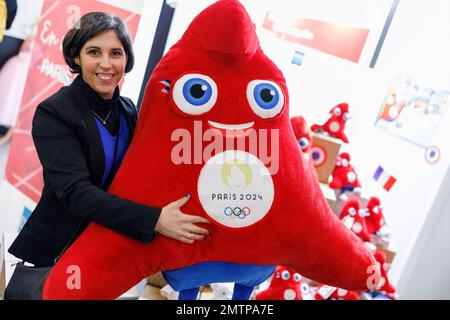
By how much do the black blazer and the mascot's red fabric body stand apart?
0.05 m

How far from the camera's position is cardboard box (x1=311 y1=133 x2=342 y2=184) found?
171 centimetres

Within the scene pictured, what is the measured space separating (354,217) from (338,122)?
1.40ft

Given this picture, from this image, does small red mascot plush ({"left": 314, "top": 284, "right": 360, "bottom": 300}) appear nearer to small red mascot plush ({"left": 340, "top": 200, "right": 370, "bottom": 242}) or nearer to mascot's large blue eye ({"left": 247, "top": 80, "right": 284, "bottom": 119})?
small red mascot plush ({"left": 340, "top": 200, "right": 370, "bottom": 242})

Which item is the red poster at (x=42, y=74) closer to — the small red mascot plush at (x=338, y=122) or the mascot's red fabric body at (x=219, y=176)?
the mascot's red fabric body at (x=219, y=176)

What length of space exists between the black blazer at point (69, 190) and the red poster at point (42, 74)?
73 cm

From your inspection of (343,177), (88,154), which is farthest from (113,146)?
(343,177)

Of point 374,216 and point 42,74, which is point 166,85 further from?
point 374,216

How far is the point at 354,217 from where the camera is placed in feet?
5.17

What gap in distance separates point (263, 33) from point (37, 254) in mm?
1395

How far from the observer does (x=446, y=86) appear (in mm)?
2008

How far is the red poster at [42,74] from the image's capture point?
56.7 inches

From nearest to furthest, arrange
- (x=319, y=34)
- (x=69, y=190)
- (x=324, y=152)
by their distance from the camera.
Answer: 1. (x=69, y=190)
2. (x=324, y=152)
3. (x=319, y=34)
